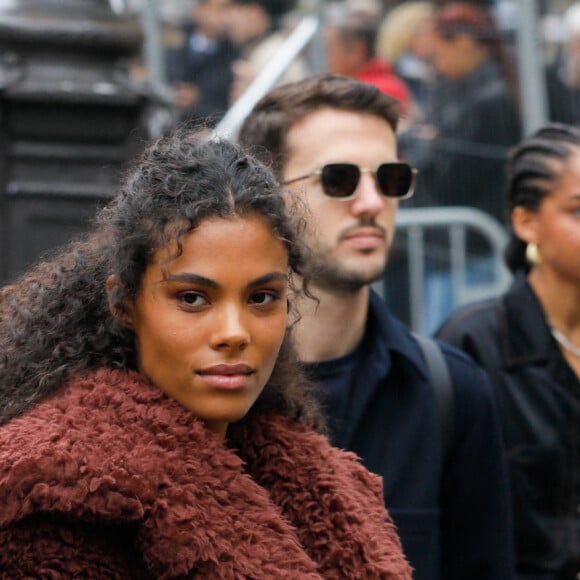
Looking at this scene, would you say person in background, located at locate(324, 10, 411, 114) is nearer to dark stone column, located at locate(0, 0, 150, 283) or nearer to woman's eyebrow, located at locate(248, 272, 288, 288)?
dark stone column, located at locate(0, 0, 150, 283)

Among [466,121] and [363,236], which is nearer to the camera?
[363,236]

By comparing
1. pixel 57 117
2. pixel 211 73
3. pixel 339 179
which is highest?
pixel 211 73

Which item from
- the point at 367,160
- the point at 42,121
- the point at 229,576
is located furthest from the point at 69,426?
the point at 42,121

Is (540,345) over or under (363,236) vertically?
under

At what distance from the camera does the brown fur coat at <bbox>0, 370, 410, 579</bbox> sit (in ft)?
6.72

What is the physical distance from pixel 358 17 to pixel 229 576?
616 centimetres

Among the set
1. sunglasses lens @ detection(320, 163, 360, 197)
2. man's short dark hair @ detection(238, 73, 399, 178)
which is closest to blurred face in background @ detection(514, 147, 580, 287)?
man's short dark hair @ detection(238, 73, 399, 178)

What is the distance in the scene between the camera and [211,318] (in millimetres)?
2240

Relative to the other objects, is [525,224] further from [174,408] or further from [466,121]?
[466,121]

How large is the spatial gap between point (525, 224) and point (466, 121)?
2987mm

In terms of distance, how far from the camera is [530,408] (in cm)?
425

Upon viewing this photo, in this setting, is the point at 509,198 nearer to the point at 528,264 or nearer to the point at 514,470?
the point at 528,264

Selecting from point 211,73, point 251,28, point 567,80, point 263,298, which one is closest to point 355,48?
point 251,28

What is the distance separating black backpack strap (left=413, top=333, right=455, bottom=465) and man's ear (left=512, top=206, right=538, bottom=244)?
1.14 meters
